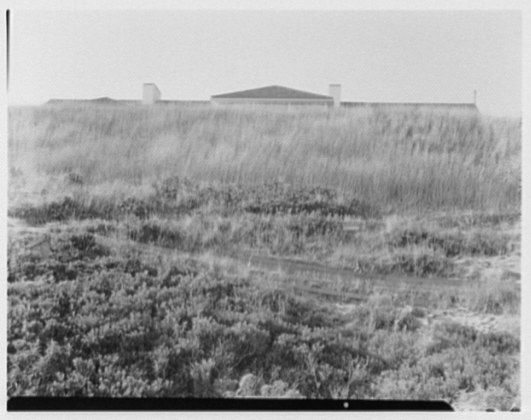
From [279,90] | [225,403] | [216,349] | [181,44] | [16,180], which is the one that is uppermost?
[181,44]

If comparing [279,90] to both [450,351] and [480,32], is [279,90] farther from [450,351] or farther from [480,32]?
[450,351]

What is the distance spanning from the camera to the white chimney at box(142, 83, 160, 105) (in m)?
4.54

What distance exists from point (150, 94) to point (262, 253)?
1475mm

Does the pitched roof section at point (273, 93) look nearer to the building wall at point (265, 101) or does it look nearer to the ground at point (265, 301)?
the building wall at point (265, 101)

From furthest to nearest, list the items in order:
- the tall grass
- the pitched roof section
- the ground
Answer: the pitched roof section → the tall grass → the ground

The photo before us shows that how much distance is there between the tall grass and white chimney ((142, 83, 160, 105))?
6 cm

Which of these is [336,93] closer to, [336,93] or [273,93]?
[336,93]

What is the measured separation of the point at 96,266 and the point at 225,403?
4.42 feet

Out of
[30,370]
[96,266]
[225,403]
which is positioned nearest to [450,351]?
[225,403]

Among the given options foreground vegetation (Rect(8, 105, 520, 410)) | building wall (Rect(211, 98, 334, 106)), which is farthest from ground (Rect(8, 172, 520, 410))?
building wall (Rect(211, 98, 334, 106))

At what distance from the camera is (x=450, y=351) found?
4.15m

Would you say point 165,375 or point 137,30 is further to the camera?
point 137,30

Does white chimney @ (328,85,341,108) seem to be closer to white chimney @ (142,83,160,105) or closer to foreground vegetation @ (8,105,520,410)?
foreground vegetation @ (8,105,520,410)

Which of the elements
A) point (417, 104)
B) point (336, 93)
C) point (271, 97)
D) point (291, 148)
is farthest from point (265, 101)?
point (417, 104)
